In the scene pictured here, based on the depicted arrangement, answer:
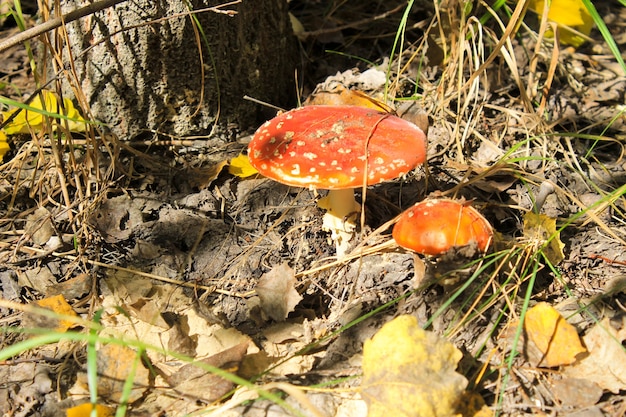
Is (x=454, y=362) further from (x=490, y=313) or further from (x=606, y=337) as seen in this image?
(x=606, y=337)

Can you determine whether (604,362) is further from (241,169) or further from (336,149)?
(241,169)

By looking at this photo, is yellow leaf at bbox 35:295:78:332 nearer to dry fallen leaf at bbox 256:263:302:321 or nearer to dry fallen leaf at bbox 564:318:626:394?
dry fallen leaf at bbox 256:263:302:321

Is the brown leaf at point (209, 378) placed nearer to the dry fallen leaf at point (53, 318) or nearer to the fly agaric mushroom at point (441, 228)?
the dry fallen leaf at point (53, 318)

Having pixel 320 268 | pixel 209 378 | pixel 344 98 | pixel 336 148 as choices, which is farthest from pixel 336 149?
pixel 344 98

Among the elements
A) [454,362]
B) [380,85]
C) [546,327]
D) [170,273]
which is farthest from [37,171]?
[546,327]

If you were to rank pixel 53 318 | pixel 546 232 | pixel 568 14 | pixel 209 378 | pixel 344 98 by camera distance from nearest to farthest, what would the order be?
pixel 209 378 < pixel 53 318 < pixel 546 232 < pixel 344 98 < pixel 568 14

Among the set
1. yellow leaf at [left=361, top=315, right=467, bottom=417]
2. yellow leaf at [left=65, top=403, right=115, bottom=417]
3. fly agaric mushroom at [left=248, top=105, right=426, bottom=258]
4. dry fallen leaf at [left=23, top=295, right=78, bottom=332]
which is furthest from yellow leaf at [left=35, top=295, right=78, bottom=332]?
yellow leaf at [left=361, top=315, right=467, bottom=417]

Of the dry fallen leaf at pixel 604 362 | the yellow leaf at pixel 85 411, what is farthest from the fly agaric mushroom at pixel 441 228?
the yellow leaf at pixel 85 411
